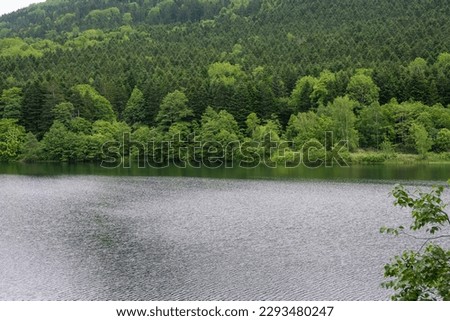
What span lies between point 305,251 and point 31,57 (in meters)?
117

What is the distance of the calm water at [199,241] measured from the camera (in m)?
24.1

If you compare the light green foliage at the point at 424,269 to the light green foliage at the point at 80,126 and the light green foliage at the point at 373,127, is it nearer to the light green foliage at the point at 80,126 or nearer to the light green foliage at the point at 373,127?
the light green foliage at the point at 373,127

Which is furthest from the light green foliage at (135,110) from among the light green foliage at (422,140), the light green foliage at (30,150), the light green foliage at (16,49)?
the light green foliage at (16,49)

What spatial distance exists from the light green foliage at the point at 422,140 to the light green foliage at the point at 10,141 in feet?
Result: 185

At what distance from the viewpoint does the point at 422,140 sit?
7888cm

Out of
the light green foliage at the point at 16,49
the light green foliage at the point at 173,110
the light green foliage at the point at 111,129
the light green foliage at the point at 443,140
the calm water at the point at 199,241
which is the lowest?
the calm water at the point at 199,241

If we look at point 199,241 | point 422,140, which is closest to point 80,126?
point 422,140

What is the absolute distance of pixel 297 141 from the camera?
83688 mm

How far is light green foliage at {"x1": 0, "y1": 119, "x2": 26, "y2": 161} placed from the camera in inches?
A: 3634

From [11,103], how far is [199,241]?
76.0 m

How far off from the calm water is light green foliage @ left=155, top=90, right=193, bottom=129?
38.4 metres
